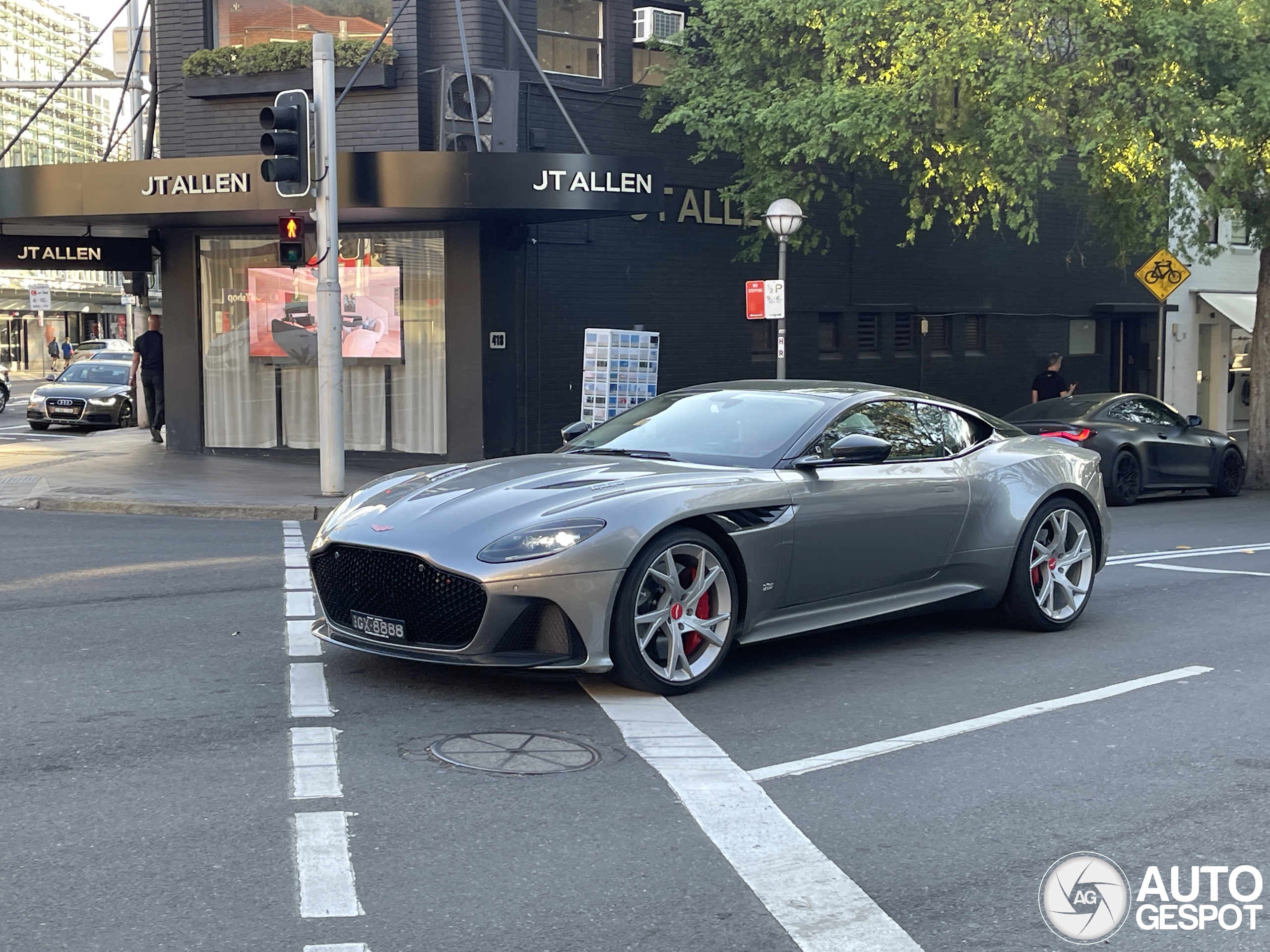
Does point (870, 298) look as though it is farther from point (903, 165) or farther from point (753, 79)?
point (753, 79)

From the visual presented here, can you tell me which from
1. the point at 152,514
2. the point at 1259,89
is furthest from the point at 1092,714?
the point at 1259,89

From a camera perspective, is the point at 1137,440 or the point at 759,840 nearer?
the point at 759,840

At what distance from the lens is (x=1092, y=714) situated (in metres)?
6.37

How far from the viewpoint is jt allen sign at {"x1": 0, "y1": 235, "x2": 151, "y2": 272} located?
2214 cm

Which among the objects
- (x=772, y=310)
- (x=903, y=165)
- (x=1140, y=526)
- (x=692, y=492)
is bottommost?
(x=1140, y=526)

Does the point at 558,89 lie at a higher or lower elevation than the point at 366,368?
higher

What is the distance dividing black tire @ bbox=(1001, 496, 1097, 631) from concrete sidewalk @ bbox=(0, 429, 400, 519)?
8.19m

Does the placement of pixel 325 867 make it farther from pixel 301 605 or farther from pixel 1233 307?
pixel 1233 307

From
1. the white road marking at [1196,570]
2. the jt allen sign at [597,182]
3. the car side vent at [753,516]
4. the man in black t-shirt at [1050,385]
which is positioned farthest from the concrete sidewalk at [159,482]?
the man in black t-shirt at [1050,385]

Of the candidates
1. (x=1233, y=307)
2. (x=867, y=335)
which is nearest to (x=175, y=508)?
(x=867, y=335)

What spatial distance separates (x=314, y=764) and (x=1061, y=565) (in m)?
4.79

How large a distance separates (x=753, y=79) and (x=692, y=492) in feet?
49.1

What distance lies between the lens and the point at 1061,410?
59.8ft

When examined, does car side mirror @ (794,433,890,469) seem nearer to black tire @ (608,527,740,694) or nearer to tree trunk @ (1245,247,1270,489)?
black tire @ (608,527,740,694)
